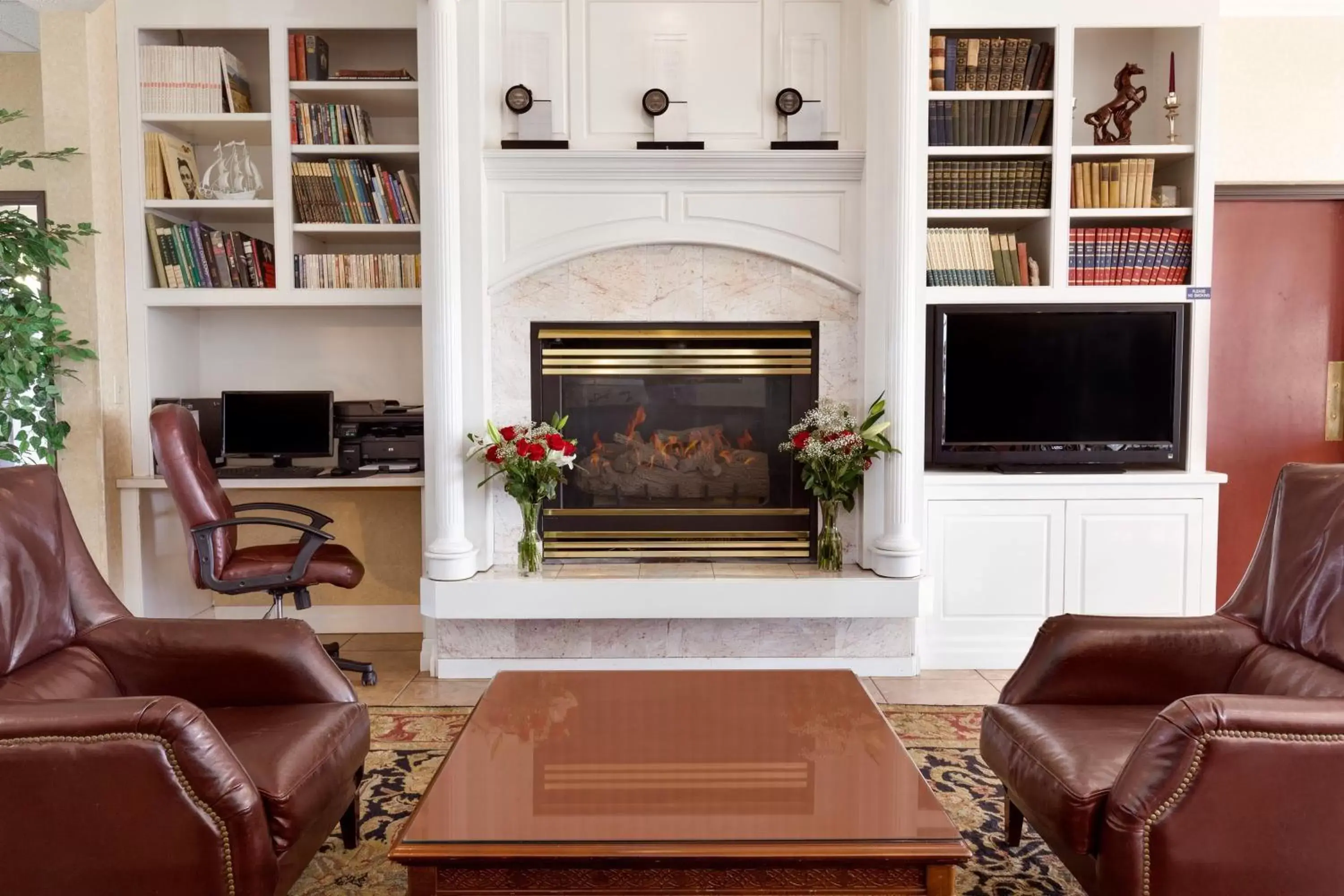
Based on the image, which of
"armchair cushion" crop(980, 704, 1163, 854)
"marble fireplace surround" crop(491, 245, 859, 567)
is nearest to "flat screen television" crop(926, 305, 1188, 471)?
"marble fireplace surround" crop(491, 245, 859, 567)

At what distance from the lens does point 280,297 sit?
4.14m

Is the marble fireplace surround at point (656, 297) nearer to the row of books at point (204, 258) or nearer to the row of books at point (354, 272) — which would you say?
the row of books at point (354, 272)

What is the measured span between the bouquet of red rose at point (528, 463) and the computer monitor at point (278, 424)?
0.84 meters

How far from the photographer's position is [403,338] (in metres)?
4.51

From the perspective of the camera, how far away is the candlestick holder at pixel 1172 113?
394 cm

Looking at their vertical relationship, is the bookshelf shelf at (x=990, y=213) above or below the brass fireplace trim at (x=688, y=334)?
above

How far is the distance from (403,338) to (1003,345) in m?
2.71

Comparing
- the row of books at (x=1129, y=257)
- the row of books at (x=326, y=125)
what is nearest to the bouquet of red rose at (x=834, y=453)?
the row of books at (x=1129, y=257)

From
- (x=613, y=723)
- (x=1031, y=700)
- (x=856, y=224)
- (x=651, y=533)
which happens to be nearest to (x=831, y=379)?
(x=856, y=224)

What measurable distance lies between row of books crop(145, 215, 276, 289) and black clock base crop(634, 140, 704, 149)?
1717mm

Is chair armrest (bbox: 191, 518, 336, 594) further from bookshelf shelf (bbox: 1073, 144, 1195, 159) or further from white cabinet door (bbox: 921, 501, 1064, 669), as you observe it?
bookshelf shelf (bbox: 1073, 144, 1195, 159)

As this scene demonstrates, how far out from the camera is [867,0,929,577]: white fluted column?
3719mm

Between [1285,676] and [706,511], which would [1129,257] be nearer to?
[706,511]

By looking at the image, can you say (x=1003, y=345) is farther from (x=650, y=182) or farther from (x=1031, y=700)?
(x=1031, y=700)
